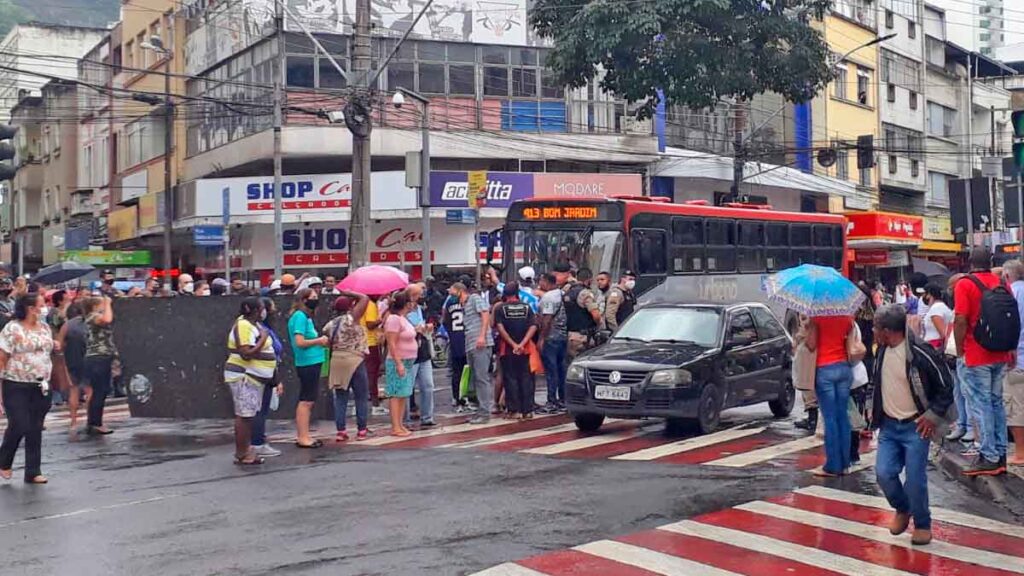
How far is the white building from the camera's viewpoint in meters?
69.9

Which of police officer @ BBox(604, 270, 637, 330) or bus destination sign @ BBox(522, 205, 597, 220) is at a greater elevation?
bus destination sign @ BBox(522, 205, 597, 220)

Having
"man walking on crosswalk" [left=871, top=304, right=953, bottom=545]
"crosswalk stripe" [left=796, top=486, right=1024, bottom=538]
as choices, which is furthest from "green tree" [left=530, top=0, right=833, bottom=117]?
"man walking on crosswalk" [left=871, top=304, right=953, bottom=545]

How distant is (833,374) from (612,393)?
3.45 m

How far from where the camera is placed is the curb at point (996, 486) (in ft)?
34.0

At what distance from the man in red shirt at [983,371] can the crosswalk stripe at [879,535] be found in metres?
2.13

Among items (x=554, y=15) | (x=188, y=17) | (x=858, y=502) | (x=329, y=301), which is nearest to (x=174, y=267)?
(x=188, y=17)

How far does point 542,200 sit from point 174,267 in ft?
100

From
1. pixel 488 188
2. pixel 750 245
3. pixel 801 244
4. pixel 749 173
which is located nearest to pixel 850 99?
pixel 749 173

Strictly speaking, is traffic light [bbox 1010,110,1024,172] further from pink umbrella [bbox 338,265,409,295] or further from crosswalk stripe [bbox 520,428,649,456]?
pink umbrella [bbox 338,265,409,295]

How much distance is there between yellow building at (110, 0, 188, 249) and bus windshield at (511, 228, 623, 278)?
78.7 ft

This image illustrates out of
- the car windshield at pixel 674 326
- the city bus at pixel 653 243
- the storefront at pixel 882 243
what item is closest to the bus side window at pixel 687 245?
the city bus at pixel 653 243

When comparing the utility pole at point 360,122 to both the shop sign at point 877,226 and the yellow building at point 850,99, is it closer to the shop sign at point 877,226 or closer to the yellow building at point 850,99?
the shop sign at point 877,226

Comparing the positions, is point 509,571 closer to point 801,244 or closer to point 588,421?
point 588,421

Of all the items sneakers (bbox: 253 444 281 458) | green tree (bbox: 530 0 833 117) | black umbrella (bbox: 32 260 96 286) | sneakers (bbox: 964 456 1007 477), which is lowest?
sneakers (bbox: 253 444 281 458)
